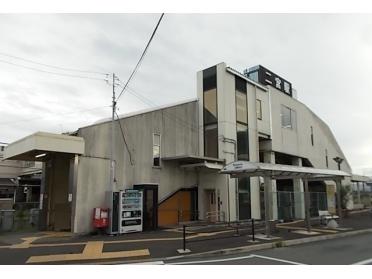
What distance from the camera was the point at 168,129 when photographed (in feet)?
69.6

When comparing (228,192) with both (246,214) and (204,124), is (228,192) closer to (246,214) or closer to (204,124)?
(246,214)

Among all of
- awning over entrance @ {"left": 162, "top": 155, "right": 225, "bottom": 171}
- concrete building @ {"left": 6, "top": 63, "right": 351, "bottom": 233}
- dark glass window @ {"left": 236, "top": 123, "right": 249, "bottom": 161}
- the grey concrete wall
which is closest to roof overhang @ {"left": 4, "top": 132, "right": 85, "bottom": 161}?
concrete building @ {"left": 6, "top": 63, "right": 351, "bottom": 233}

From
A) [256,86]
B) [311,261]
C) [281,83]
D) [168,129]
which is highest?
[281,83]

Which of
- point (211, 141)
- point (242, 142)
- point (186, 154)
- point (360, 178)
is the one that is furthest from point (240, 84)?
point (360, 178)

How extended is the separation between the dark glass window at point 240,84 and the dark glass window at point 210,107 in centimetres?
212

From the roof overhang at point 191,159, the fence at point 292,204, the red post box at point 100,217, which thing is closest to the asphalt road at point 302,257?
the red post box at point 100,217

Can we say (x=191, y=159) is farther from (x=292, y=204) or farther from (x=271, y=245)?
(x=292, y=204)

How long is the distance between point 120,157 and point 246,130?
33.9 feet

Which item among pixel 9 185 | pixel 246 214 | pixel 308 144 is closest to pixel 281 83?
pixel 308 144

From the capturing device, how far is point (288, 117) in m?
30.2

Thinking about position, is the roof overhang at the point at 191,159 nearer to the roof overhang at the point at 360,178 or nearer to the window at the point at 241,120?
the window at the point at 241,120

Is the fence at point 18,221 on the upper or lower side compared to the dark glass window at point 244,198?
lower

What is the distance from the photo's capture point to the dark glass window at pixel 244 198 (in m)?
23.0

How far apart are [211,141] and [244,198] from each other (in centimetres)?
439
